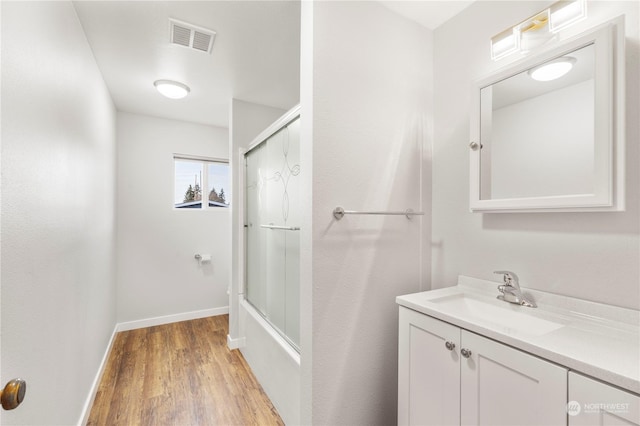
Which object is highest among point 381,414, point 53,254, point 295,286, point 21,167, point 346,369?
point 21,167

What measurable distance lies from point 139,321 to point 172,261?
0.77 meters

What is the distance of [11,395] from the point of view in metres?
0.65

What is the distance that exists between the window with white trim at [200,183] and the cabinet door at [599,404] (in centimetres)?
347

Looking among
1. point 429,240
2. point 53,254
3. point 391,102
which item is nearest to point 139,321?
point 53,254

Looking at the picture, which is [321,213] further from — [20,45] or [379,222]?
[20,45]

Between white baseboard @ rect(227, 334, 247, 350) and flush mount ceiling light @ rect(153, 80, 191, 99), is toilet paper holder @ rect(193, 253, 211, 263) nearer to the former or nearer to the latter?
white baseboard @ rect(227, 334, 247, 350)

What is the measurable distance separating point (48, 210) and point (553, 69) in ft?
7.50

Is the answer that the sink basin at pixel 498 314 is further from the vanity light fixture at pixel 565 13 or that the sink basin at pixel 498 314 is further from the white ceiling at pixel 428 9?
the white ceiling at pixel 428 9

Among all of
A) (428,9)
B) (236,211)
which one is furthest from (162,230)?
(428,9)

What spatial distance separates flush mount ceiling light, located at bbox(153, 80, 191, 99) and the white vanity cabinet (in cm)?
262

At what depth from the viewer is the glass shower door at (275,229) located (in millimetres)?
1879

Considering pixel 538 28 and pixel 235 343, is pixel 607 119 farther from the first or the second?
pixel 235 343

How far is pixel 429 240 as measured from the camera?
174 centimetres

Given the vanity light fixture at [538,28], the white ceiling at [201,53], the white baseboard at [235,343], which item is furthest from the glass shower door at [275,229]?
the vanity light fixture at [538,28]
